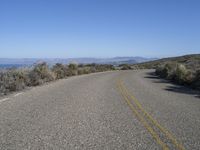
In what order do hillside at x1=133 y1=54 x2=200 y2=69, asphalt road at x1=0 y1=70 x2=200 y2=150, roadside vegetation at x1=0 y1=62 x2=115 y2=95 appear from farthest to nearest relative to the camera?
hillside at x1=133 y1=54 x2=200 y2=69 → roadside vegetation at x1=0 y1=62 x2=115 y2=95 → asphalt road at x1=0 y1=70 x2=200 y2=150

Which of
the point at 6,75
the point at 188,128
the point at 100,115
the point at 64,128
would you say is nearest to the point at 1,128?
the point at 64,128

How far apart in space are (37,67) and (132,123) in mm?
17913

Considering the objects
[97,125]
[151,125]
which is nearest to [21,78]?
[97,125]

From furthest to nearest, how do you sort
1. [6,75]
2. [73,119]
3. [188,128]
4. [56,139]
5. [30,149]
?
[6,75] → [73,119] → [188,128] → [56,139] → [30,149]

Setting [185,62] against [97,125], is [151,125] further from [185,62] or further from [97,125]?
[185,62]

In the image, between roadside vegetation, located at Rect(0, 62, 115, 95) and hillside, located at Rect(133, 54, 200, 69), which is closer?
roadside vegetation, located at Rect(0, 62, 115, 95)

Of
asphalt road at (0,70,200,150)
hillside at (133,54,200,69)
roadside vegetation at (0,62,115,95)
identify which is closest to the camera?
asphalt road at (0,70,200,150)

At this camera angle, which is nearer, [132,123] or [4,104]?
[132,123]

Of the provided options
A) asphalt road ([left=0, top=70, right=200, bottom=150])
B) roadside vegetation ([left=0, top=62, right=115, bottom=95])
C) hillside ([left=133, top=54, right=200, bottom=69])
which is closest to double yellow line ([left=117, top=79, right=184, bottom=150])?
asphalt road ([left=0, top=70, right=200, bottom=150])

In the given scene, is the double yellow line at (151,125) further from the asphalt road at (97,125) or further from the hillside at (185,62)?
the hillside at (185,62)

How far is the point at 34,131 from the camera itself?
7273 mm

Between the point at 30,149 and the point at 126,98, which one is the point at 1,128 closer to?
the point at 30,149

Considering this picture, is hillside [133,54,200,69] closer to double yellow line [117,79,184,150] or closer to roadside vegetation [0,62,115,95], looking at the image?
roadside vegetation [0,62,115,95]

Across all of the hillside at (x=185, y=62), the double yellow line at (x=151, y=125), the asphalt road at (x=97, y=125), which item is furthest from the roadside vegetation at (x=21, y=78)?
the hillside at (x=185, y=62)
